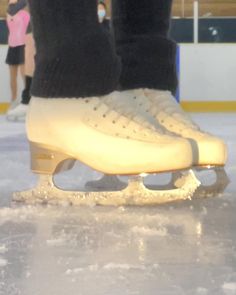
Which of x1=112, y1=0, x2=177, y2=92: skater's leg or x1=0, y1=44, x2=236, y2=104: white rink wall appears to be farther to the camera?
x1=0, y1=44, x2=236, y2=104: white rink wall

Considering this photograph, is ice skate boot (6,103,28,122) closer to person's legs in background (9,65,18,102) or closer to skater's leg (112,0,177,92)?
person's legs in background (9,65,18,102)

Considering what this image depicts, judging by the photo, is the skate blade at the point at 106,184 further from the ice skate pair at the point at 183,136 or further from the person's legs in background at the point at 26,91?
the person's legs in background at the point at 26,91

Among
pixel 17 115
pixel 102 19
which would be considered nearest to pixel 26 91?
pixel 17 115

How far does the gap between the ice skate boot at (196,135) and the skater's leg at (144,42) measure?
0.03 metres

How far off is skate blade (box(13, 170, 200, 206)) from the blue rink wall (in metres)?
3.63

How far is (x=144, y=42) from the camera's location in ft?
4.03

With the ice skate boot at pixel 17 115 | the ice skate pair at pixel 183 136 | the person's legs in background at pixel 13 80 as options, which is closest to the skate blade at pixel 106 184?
the ice skate pair at pixel 183 136

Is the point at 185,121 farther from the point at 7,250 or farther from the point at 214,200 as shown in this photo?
the point at 7,250

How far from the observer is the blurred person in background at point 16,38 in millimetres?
4750

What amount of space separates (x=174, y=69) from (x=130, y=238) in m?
0.45

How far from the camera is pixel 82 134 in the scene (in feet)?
3.60

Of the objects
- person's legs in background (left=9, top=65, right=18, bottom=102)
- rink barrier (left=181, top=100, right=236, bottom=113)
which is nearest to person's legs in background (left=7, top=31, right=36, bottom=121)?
person's legs in background (left=9, top=65, right=18, bottom=102)

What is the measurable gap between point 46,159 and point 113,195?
11cm

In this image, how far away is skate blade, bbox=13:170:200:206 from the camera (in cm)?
109
